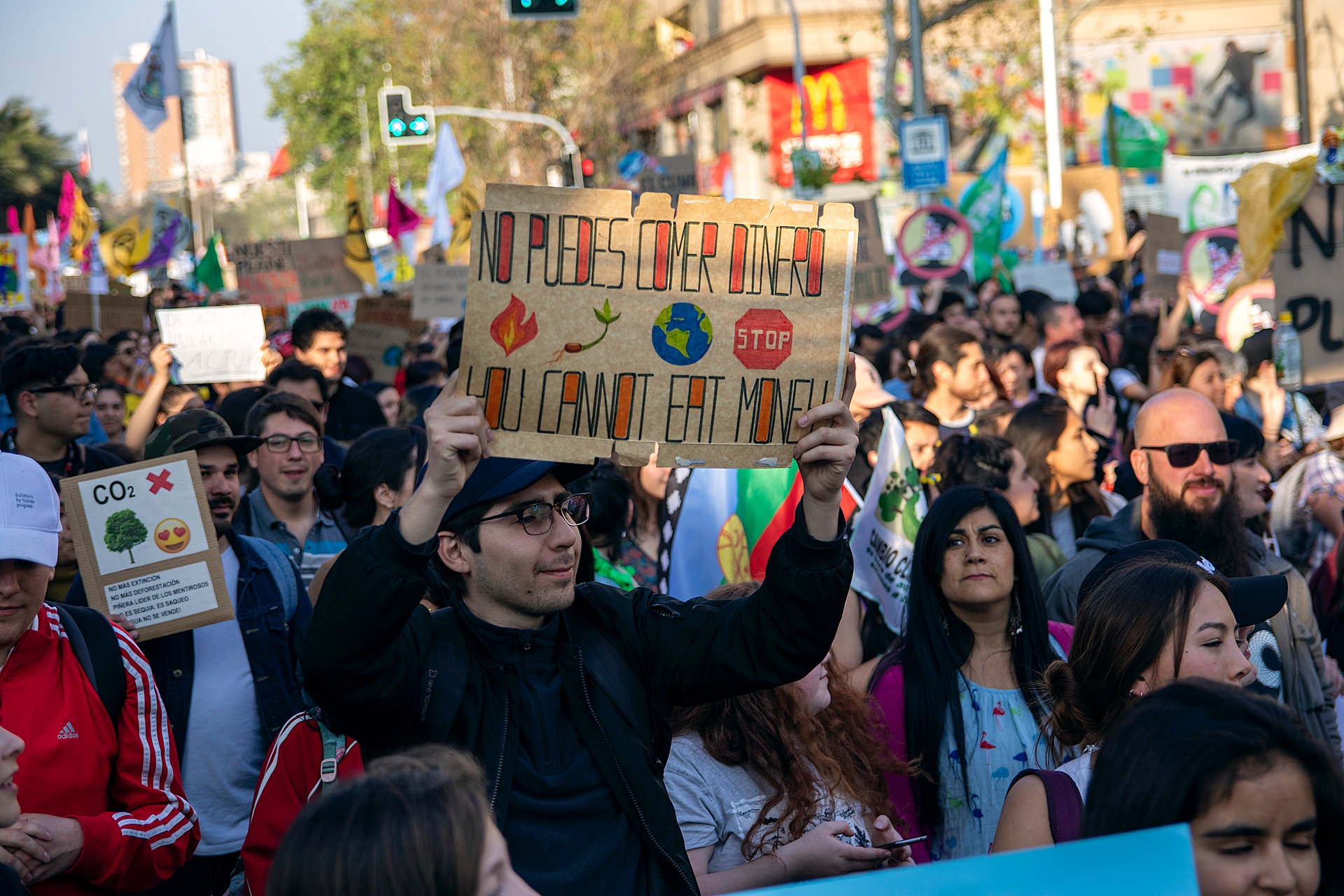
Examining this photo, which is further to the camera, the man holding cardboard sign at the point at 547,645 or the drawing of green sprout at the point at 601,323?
the drawing of green sprout at the point at 601,323

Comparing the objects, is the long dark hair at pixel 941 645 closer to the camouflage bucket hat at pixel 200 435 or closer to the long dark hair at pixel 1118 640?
the long dark hair at pixel 1118 640

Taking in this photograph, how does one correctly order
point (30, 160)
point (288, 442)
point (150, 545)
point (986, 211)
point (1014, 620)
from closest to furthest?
point (1014, 620)
point (150, 545)
point (288, 442)
point (986, 211)
point (30, 160)

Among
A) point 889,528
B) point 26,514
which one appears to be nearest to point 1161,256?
point 889,528

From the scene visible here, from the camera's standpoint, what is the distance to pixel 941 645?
3.77 meters

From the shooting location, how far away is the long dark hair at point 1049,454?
6117mm

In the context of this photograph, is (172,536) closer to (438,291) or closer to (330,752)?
(330,752)

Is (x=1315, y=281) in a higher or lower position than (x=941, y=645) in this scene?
higher

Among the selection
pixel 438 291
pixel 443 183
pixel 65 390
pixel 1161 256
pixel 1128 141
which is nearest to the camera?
pixel 65 390

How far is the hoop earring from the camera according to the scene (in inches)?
152

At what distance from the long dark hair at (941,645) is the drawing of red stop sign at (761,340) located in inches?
51.5

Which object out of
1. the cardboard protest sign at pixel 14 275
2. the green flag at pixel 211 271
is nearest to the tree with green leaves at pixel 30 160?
the cardboard protest sign at pixel 14 275

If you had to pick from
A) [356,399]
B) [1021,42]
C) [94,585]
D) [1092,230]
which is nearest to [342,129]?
[1021,42]

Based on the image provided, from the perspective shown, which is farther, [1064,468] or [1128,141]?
[1128,141]

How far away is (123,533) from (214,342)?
4.69 metres
